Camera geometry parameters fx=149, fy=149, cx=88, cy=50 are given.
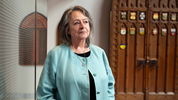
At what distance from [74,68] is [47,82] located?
0.21 metres

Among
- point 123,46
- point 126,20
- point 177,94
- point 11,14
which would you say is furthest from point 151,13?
point 11,14

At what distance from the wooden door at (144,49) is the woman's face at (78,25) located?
1.79 metres

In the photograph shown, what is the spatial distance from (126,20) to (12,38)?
2.47 m

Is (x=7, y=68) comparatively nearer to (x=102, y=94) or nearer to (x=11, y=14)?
(x=11, y=14)

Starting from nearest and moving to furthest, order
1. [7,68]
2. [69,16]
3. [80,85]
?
[7,68], [80,85], [69,16]

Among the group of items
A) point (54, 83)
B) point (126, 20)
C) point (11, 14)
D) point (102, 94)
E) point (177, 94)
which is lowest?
point (177, 94)

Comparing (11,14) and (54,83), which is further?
(54,83)

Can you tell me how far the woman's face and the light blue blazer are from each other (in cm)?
13

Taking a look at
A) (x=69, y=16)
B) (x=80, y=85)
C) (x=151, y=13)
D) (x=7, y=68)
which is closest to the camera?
(x=7, y=68)

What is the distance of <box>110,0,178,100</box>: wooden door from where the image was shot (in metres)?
2.87

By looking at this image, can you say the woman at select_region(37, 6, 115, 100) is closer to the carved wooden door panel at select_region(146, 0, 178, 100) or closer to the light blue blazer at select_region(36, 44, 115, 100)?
the light blue blazer at select_region(36, 44, 115, 100)

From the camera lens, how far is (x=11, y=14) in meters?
0.72

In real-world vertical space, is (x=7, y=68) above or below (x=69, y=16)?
below

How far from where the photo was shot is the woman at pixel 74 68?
102 centimetres
